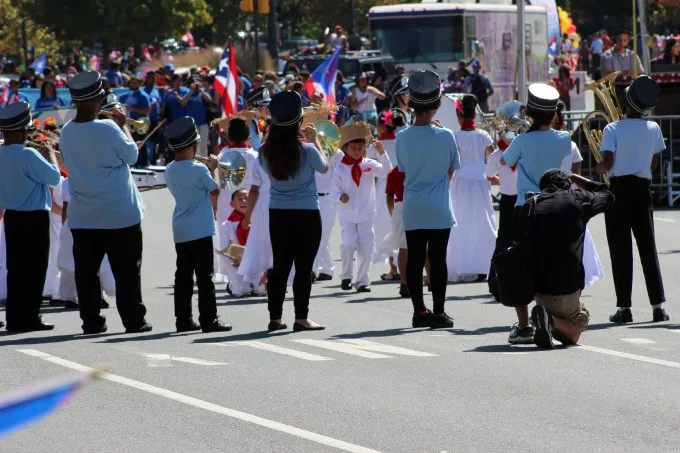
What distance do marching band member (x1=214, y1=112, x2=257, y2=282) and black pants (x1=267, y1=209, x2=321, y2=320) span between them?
2.72 meters

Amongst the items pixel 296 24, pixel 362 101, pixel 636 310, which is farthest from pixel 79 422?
pixel 296 24

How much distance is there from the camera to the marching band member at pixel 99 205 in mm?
10086

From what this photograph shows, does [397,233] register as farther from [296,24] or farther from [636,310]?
[296,24]

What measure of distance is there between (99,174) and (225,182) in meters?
3.10

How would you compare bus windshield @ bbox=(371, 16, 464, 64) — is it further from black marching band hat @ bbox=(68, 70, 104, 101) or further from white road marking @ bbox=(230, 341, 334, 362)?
white road marking @ bbox=(230, 341, 334, 362)

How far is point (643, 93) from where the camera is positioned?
10547 mm

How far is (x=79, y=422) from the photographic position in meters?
7.16

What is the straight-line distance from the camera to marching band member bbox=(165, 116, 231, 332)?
10.4 metres

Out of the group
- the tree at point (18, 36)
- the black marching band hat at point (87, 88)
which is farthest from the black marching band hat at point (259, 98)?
the tree at point (18, 36)

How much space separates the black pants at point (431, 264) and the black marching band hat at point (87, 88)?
240 centimetres

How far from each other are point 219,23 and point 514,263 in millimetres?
62018

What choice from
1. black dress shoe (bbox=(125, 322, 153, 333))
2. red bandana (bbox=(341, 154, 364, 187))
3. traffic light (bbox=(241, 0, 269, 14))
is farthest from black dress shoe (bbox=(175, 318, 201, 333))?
traffic light (bbox=(241, 0, 269, 14))

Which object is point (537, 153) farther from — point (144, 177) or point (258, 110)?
point (144, 177)

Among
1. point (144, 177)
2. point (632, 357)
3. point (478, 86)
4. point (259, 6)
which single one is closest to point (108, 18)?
point (259, 6)
